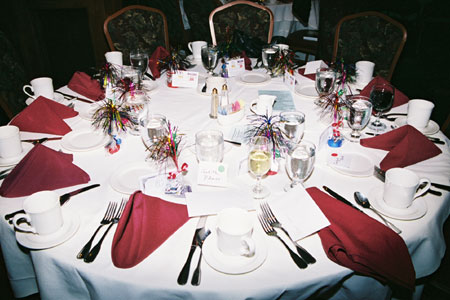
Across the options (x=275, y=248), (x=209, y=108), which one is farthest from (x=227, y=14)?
(x=275, y=248)

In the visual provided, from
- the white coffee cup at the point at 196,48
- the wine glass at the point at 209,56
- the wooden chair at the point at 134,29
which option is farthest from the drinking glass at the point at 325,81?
the wooden chair at the point at 134,29

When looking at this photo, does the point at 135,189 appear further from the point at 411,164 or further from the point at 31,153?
the point at 411,164

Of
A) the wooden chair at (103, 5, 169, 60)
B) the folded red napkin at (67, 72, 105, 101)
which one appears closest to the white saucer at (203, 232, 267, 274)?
the folded red napkin at (67, 72, 105, 101)

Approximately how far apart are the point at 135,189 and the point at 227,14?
2.19 m

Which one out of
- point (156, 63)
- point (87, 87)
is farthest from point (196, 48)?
point (87, 87)

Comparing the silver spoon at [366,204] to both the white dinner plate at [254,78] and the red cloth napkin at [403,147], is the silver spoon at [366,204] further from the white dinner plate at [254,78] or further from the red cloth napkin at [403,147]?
the white dinner plate at [254,78]

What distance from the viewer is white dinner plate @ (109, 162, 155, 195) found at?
1.16 m

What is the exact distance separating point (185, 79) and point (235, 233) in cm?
129

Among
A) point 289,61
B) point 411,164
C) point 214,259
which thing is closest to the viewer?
point 214,259

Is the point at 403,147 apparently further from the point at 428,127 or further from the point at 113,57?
the point at 113,57

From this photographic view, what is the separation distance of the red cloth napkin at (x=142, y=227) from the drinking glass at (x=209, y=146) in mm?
237

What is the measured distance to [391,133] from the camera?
1408 mm

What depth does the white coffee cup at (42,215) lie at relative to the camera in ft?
3.07

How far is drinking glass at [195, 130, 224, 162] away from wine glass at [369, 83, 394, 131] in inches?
31.6
